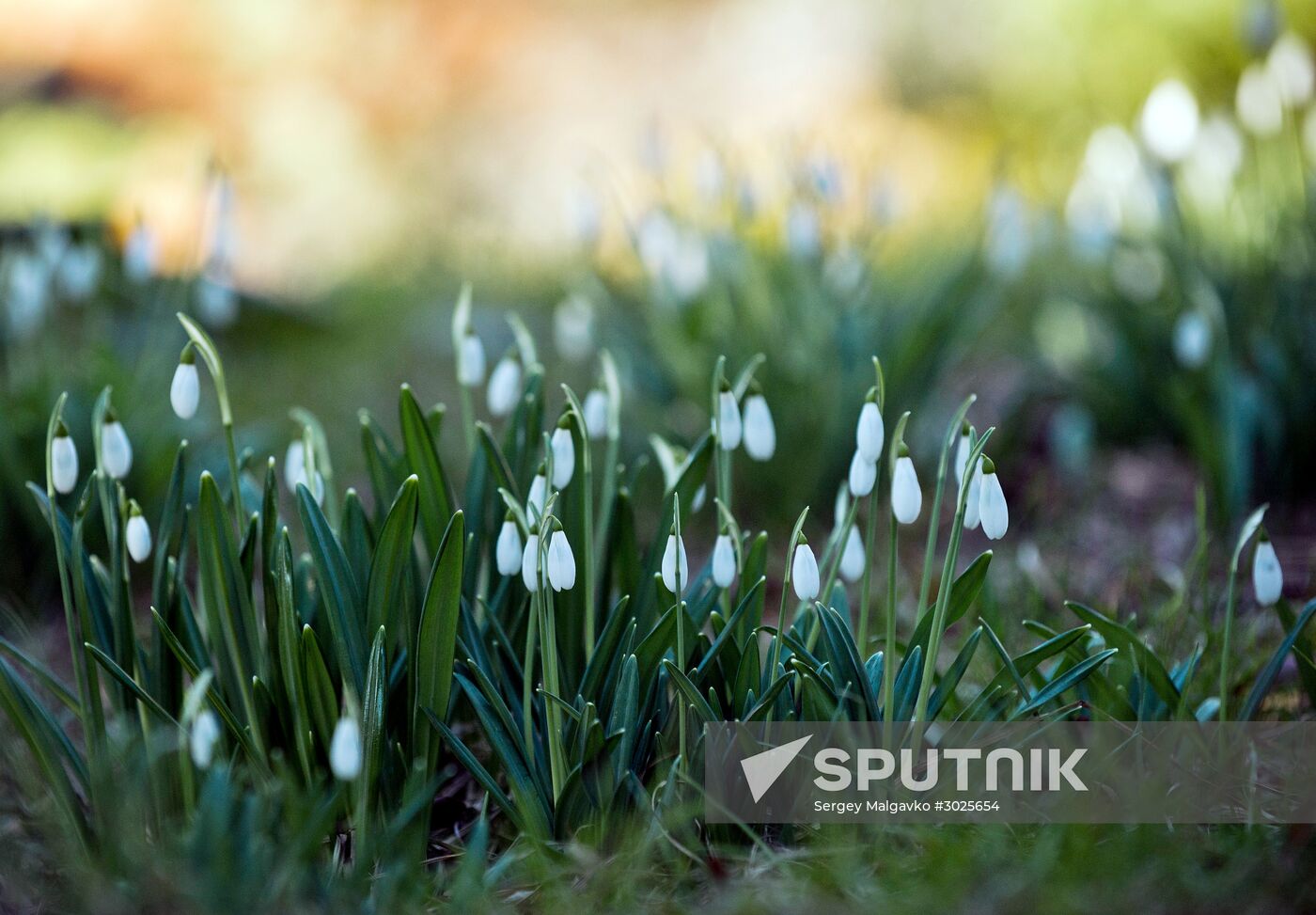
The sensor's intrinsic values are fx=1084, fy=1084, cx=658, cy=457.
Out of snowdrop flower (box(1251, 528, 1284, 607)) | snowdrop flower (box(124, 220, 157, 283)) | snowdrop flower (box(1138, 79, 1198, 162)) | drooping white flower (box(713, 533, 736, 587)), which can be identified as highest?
snowdrop flower (box(1138, 79, 1198, 162))

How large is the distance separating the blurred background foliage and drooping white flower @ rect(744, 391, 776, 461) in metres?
1.37

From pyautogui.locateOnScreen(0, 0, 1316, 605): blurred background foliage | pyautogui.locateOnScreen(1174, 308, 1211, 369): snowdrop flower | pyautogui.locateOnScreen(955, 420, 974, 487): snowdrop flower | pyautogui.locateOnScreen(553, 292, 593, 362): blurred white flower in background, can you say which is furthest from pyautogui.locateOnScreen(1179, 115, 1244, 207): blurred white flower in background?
pyautogui.locateOnScreen(955, 420, 974, 487): snowdrop flower

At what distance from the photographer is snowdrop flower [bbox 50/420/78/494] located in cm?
164

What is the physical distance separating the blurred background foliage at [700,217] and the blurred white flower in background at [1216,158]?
0.02m

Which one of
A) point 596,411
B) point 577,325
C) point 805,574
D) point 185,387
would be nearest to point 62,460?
point 185,387

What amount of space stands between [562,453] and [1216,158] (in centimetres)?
273

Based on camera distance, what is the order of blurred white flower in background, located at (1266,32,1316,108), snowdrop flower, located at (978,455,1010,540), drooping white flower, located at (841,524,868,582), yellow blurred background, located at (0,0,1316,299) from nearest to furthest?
snowdrop flower, located at (978,455,1010,540) → drooping white flower, located at (841,524,868,582) → blurred white flower in background, located at (1266,32,1316,108) → yellow blurred background, located at (0,0,1316,299)

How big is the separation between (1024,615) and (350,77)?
8555 millimetres

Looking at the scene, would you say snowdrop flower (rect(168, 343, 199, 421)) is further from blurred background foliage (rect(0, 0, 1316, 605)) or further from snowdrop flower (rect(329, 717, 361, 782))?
blurred background foliage (rect(0, 0, 1316, 605))

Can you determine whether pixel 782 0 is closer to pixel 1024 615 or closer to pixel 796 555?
pixel 1024 615

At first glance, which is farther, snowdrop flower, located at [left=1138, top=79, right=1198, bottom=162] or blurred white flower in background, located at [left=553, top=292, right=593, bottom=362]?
blurred white flower in background, located at [left=553, top=292, right=593, bottom=362]

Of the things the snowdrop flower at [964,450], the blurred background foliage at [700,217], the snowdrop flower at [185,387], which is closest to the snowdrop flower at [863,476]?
the snowdrop flower at [964,450]

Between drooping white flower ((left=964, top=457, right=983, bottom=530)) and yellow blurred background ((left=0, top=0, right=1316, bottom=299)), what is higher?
yellow blurred background ((left=0, top=0, right=1316, bottom=299))

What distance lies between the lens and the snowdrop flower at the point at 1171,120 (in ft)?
9.89
